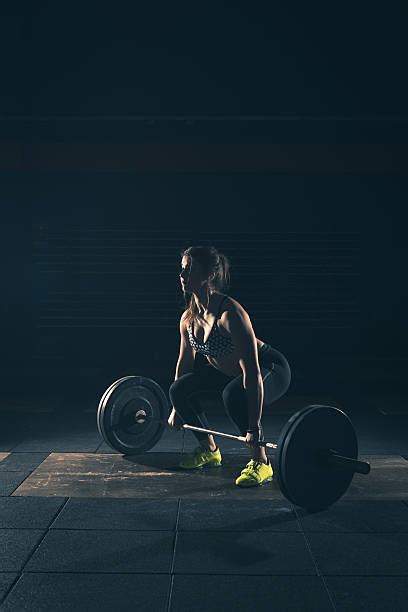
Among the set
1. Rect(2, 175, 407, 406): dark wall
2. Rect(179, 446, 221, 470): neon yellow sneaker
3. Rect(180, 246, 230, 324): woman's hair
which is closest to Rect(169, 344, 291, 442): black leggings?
Answer: Rect(179, 446, 221, 470): neon yellow sneaker

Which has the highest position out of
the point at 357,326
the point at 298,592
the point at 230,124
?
the point at 230,124

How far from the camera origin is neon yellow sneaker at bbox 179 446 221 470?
446 cm

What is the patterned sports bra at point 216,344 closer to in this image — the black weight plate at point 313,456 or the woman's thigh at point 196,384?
the woman's thigh at point 196,384

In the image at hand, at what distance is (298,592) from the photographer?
8.75 ft

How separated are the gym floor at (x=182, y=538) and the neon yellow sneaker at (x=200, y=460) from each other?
0.27ft

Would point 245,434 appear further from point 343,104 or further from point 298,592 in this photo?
point 343,104

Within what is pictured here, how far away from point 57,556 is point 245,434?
4.78ft

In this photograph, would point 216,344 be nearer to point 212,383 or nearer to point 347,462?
point 212,383

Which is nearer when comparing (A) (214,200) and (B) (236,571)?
(B) (236,571)

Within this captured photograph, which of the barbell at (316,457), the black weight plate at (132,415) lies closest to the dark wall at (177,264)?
the black weight plate at (132,415)

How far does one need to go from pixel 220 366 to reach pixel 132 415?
2.51 feet

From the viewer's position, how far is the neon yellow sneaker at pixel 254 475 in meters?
4.08

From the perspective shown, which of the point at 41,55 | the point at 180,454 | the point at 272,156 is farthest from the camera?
the point at 272,156

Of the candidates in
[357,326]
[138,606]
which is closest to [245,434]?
[138,606]
